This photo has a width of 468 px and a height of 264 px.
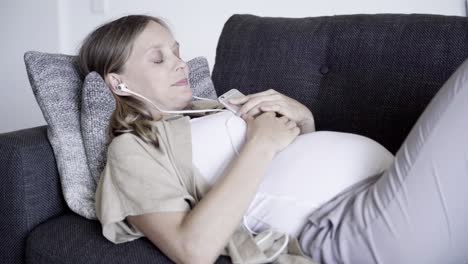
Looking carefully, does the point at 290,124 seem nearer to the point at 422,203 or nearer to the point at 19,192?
the point at 422,203

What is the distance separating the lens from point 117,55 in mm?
1044

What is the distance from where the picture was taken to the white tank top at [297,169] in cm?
83

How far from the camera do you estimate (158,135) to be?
90 cm

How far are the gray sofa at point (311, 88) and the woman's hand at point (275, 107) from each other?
0.11 metres

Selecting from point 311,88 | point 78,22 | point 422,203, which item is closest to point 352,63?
point 311,88

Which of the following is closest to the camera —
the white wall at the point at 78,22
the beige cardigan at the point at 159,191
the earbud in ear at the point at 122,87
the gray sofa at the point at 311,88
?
the beige cardigan at the point at 159,191

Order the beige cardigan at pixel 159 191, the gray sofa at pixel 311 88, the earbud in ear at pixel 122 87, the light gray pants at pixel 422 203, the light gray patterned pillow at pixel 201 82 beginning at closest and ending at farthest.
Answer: the light gray pants at pixel 422 203 < the beige cardigan at pixel 159 191 < the gray sofa at pixel 311 88 < the earbud in ear at pixel 122 87 < the light gray patterned pillow at pixel 201 82

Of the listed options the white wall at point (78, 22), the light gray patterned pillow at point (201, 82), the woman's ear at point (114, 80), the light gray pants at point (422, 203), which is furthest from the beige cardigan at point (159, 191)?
the white wall at point (78, 22)

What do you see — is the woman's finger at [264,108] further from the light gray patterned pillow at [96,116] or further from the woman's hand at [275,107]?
the light gray patterned pillow at [96,116]

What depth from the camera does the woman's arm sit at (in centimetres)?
75

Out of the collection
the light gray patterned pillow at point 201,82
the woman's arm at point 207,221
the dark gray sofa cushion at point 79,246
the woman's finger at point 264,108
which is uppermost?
the woman's finger at point 264,108

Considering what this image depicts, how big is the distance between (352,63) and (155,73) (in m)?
0.50

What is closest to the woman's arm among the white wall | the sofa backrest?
the sofa backrest

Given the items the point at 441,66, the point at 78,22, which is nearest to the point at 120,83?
the point at 441,66
